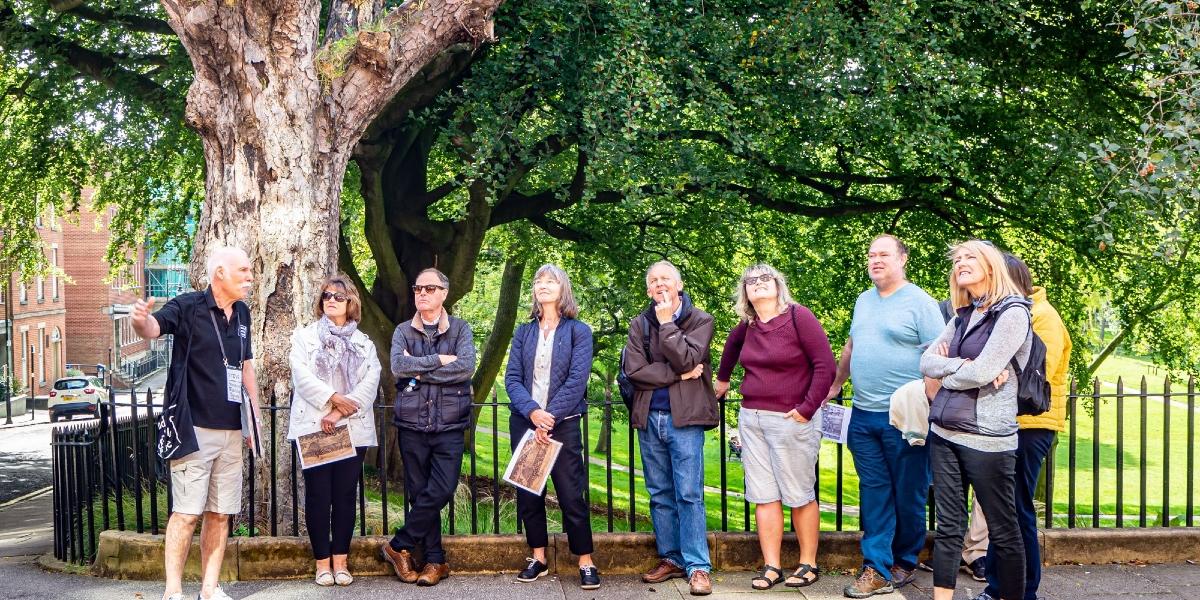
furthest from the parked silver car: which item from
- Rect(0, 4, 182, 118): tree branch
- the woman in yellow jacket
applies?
the woman in yellow jacket

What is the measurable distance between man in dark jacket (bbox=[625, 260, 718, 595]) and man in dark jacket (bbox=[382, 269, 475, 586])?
1005mm

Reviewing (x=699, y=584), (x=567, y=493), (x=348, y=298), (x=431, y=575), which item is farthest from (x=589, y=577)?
(x=348, y=298)

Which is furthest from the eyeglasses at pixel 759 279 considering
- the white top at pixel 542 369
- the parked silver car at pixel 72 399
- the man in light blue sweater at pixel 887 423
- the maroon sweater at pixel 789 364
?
the parked silver car at pixel 72 399

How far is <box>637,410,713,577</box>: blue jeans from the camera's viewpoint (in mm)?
5594

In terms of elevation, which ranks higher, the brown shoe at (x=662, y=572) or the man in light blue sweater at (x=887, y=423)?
the man in light blue sweater at (x=887, y=423)

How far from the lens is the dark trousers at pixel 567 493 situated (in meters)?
5.66

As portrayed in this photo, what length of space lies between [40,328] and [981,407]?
54499 millimetres

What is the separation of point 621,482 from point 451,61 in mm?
17310

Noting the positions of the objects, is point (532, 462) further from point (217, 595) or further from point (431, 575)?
point (217, 595)

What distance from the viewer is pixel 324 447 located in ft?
18.4

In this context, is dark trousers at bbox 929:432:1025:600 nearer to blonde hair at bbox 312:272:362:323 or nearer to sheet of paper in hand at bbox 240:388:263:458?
blonde hair at bbox 312:272:362:323

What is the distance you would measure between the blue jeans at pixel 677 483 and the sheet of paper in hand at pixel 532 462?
1.80ft

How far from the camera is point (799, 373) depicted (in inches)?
215

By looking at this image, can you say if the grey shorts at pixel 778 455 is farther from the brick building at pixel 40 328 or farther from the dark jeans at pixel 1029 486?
the brick building at pixel 40 328
